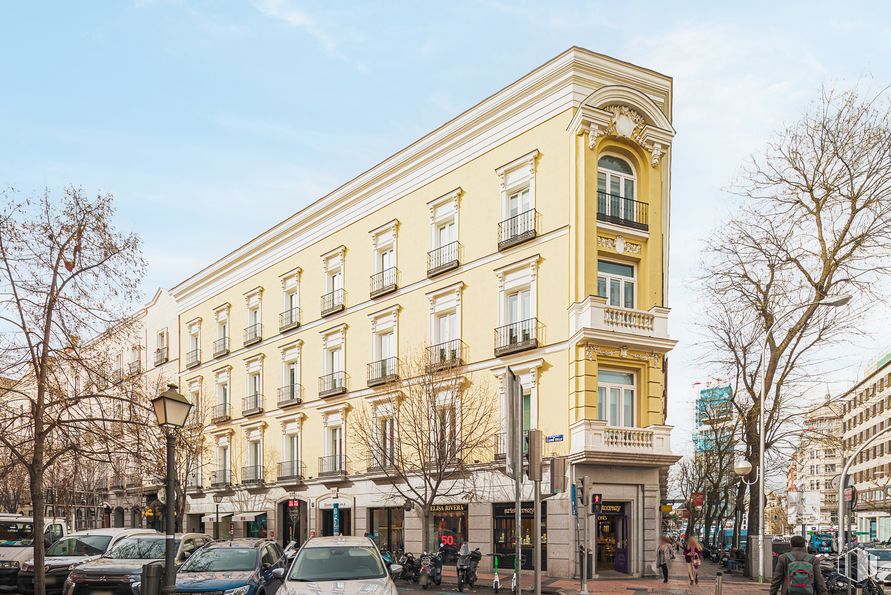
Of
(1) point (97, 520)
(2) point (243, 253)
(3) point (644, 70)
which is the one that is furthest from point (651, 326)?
(1) point (97, 520)

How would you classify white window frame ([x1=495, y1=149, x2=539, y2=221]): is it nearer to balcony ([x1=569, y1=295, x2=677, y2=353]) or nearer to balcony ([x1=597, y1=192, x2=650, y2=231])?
balcony ([x1=597, y1=192, x2=650, y2=231])

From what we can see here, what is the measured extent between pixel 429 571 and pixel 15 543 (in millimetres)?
12168

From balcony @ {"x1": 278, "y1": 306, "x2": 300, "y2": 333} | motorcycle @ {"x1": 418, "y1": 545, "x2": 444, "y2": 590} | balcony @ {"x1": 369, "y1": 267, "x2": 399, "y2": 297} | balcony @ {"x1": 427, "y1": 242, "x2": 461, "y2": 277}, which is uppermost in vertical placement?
balcony @ {"x1": 427, "y1": 242, "x2": 461, "y2": 277}

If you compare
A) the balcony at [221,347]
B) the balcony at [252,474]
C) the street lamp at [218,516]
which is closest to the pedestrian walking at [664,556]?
the balcony at [252,474]

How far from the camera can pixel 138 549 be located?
21.0 m

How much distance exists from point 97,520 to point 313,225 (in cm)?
3226

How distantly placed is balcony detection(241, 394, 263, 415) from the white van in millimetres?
17723

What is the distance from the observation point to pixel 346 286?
138 feet

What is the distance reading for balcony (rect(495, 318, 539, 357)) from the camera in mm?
31281

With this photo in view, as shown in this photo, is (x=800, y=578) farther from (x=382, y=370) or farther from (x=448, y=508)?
(x=382, y=370)

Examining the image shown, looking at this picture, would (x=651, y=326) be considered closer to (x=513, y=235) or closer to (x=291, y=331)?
(x=513, y=235)

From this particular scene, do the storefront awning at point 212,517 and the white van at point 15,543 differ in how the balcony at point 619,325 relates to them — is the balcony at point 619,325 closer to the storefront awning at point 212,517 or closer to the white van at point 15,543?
the white van at point 15,543

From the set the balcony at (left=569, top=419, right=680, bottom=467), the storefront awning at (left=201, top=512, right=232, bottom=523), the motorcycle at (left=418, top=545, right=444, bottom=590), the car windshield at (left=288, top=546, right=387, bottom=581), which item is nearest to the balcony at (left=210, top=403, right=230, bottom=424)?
the storefront awning at (left=201, top=512, right=232, bottom=523)

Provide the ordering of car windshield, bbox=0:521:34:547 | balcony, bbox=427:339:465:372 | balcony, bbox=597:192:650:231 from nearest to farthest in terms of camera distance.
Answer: car windshield, bbox=0:521:34:547 → balcony, bbox=597:192:650:231 → balcony, bbox=427:339:465:372
